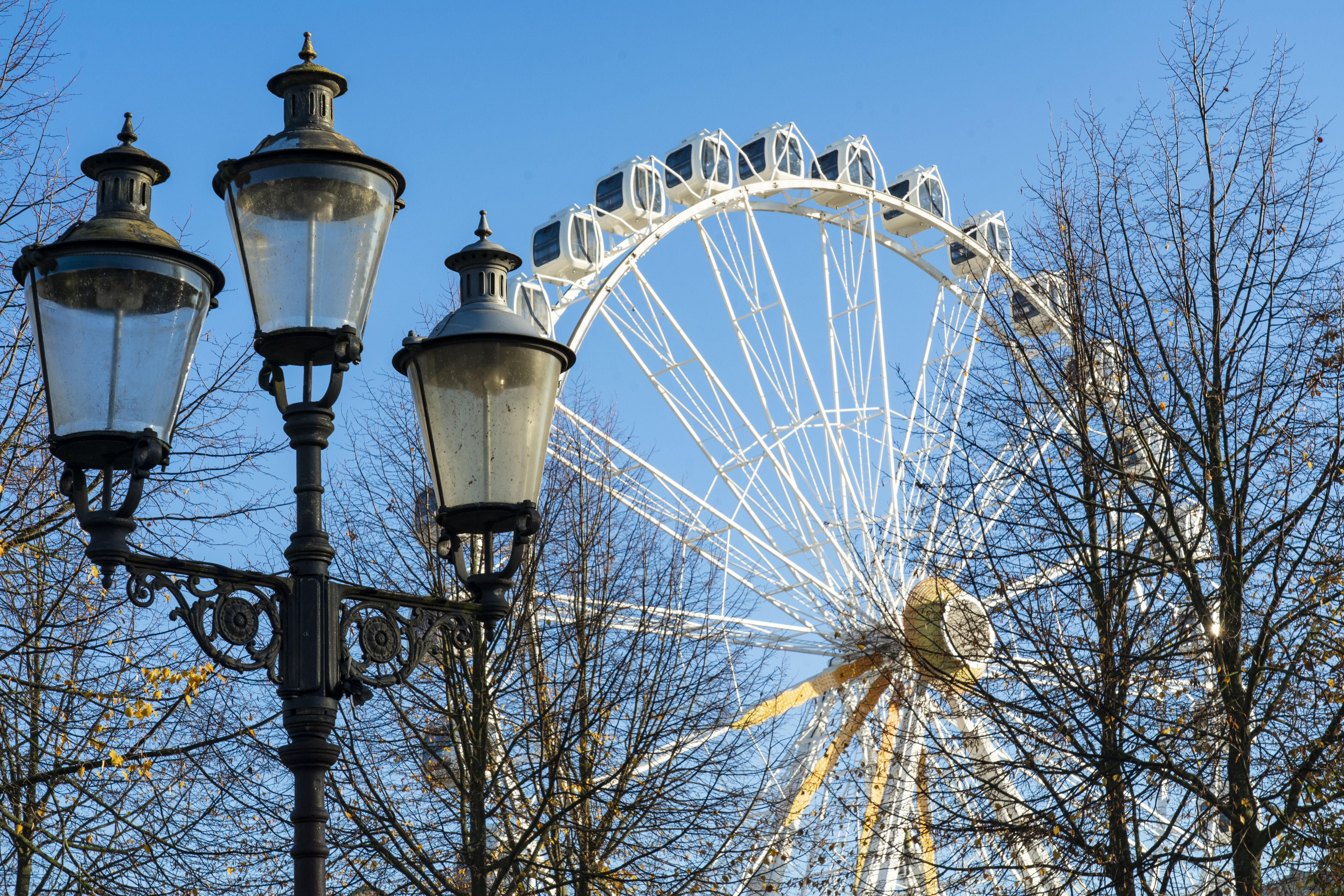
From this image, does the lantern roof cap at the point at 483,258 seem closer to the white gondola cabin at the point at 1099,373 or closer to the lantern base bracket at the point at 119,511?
the lantern base bracket at the point at 119,511

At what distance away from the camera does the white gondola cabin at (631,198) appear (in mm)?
21500

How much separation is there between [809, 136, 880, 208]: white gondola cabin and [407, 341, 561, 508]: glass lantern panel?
19685 millimetres

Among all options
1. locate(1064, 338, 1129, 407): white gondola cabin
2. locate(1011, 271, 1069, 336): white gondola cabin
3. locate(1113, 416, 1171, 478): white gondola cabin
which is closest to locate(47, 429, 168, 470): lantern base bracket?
locate(1113, 416, 1171, 478): white gondola cabin


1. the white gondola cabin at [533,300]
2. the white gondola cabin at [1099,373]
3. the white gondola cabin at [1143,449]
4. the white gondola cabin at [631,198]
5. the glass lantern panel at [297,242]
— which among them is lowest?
the glass lantern panel at [297,242]

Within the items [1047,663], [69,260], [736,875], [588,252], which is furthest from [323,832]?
[588,252]

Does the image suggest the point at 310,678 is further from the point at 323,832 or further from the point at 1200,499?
the point at 1200,499

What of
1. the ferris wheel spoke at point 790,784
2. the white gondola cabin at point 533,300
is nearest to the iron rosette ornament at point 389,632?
the ferris wheel spoke at point 790,784

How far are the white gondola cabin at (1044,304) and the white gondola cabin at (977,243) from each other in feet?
37.9

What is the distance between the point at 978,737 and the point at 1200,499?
7.73ft

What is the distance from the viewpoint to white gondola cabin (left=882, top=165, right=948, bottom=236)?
25812mm

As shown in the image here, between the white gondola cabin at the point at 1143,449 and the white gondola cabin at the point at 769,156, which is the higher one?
the white gondola cabin at the point at 769,156

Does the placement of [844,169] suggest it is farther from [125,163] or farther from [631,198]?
[125,163]

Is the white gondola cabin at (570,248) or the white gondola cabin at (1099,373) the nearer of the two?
the white gondola cabin at (1099,373)

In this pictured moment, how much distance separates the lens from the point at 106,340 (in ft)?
13.9
